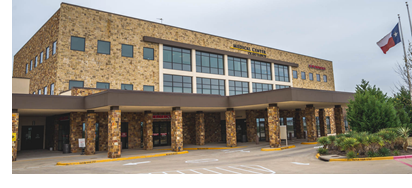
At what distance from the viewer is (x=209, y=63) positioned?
106ft

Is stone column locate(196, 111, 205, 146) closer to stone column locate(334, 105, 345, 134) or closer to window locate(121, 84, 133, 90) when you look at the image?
window locate(121, 84, 133, 90)

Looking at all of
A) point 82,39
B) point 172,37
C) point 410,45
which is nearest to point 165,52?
point 172,37

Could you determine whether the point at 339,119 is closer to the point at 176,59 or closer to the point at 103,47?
the point at 176,59

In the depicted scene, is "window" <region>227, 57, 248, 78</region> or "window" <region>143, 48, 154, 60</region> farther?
"window" <region>227, 57, 248, 78</region>

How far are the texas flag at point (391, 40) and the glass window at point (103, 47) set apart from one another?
22.2m

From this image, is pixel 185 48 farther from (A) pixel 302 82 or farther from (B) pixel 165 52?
(A) pixel 302 82

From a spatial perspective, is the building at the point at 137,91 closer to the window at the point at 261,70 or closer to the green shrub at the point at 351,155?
the window at the point at 261,70

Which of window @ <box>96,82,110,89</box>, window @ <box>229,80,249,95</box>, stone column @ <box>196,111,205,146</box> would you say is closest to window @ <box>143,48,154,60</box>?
Answer: window @ <box>96,82,110,89</box>

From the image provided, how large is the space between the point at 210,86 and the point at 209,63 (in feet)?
9.11

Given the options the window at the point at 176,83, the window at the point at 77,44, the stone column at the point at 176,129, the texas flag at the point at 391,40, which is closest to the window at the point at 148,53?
the window at the point at 176,83

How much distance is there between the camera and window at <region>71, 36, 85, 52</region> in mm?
24031

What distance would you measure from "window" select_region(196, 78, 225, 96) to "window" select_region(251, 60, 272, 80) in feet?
19.2

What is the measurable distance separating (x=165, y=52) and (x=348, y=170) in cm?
2153

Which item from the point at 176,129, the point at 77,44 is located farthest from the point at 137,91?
the point at 77,44
